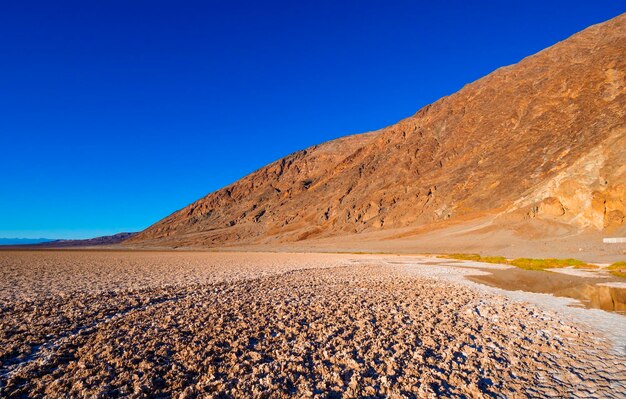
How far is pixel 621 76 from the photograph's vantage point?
66.2 meters

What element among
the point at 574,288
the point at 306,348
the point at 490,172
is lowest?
→ the point at 574,288

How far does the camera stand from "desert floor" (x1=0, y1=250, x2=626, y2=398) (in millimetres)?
5531

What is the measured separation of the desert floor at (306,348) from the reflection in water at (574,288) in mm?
1413

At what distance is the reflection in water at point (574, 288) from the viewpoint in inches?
496

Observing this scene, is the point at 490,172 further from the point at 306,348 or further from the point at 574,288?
the point at 306,348

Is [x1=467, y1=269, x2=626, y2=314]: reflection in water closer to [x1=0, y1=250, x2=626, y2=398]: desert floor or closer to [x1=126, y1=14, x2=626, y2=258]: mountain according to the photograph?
[x1=0, y1=250, x2=626, y2=398]: desert floor

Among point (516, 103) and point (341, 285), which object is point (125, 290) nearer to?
point (341, 285)

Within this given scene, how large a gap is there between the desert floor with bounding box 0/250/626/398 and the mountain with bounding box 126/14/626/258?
39746mm

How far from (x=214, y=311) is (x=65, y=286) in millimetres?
9960

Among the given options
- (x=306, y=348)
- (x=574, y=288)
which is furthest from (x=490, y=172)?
(x=306, y=348)

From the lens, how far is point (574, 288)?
16219 millimetres

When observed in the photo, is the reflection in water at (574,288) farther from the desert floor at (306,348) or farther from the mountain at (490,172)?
the mountain at (490,172)

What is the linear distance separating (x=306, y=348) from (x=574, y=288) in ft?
47.8

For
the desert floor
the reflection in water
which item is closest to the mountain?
the reflection in water
